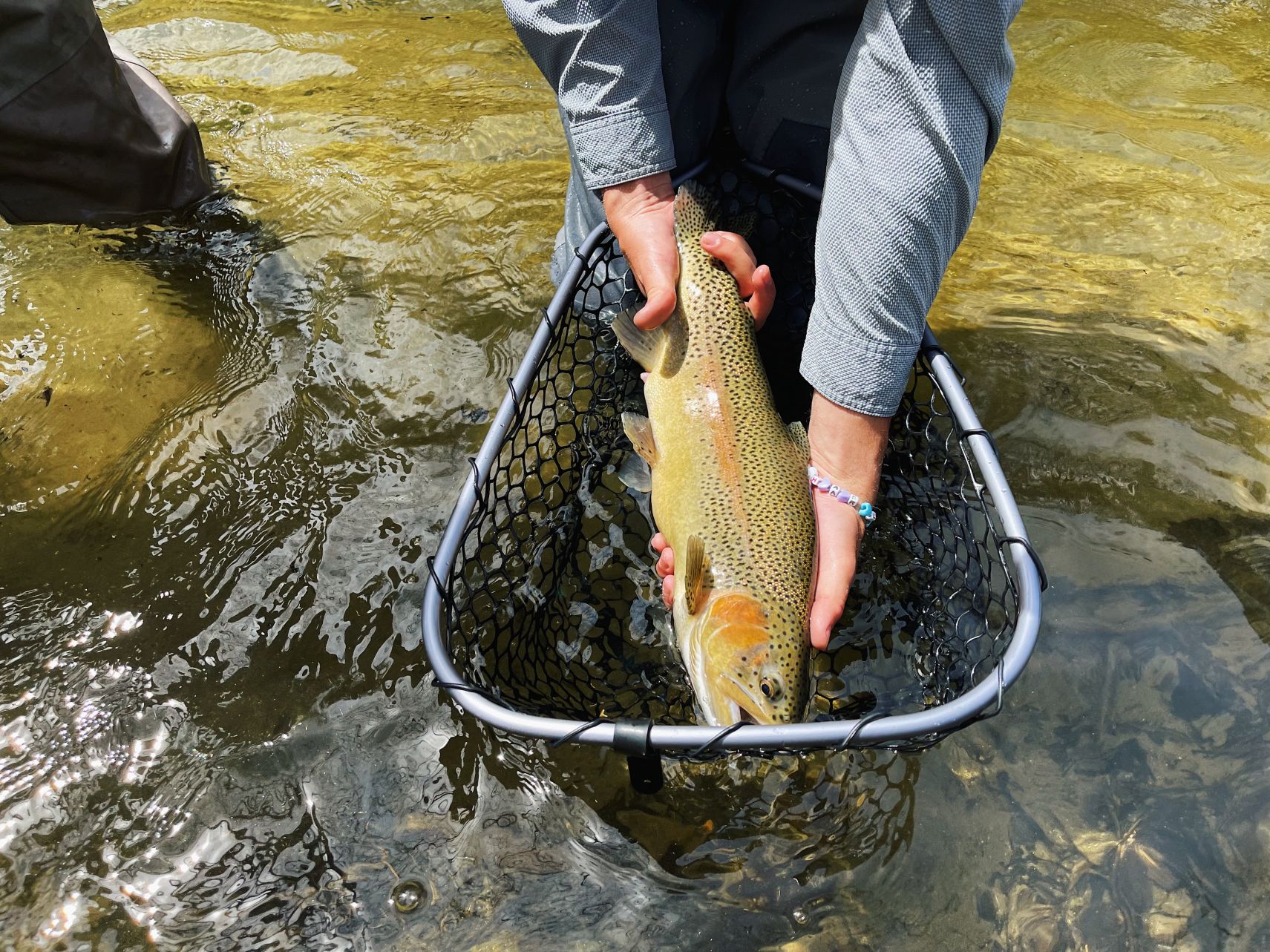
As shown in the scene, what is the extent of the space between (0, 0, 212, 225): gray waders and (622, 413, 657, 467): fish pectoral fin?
2180 millimetres

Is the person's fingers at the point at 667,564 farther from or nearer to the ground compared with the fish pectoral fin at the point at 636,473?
farther from the ground

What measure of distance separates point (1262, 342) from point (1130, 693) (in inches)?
63.8

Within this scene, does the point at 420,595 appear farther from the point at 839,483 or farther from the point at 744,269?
the point at 744,269

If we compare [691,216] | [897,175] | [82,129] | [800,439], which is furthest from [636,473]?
[82,129]

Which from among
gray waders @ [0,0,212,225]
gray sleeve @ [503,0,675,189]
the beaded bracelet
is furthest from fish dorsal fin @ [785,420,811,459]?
gray waders @ [0,0,212,225]

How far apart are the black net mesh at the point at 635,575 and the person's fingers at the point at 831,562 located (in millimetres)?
183

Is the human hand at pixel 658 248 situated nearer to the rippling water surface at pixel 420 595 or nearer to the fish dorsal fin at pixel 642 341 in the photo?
the fish dorsal fin at pixel 642 341

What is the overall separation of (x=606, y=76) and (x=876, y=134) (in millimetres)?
754

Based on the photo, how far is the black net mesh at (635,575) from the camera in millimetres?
2260

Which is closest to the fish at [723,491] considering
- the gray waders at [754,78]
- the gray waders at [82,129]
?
the gray waders at [754,78]

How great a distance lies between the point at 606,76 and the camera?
8.14 ft

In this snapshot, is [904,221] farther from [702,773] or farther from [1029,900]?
[1029,900]

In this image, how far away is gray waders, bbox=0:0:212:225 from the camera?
9.83ft

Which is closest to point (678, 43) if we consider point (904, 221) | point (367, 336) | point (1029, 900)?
point (904, 221)
